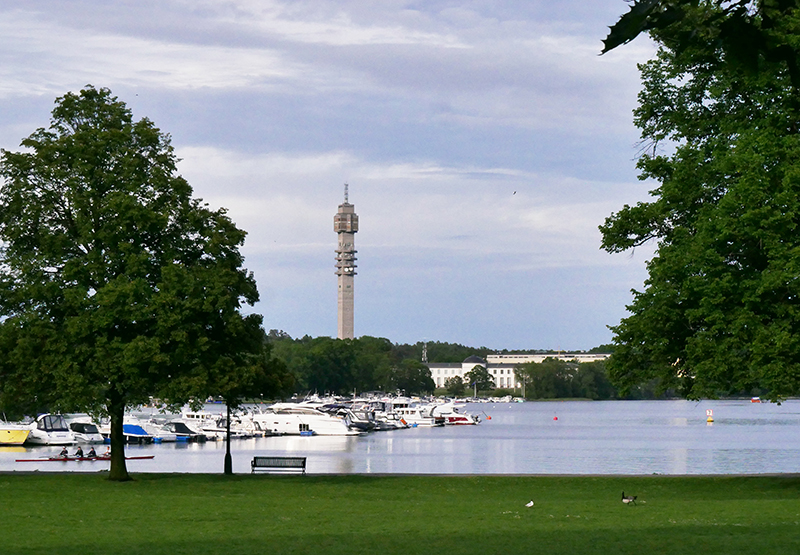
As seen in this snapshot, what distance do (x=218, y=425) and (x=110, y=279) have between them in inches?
2603

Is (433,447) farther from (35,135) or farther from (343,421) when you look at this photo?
(35,135)

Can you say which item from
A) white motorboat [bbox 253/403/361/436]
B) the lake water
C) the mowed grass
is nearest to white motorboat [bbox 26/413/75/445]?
the lake water

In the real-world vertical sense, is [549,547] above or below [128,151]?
below

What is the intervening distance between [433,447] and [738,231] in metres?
55.0

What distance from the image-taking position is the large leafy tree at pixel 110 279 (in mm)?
30734

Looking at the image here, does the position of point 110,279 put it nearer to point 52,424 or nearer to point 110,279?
point 110,279

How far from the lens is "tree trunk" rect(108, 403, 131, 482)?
105ft

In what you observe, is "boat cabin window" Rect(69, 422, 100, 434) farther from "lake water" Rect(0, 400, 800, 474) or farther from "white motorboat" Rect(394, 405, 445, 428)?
"white motorboat" Rect(394, 405, 445, 428)

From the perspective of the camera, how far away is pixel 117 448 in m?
33.2

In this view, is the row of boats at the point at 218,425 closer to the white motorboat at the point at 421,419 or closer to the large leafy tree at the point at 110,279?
the white motorboat at the point at 421,419

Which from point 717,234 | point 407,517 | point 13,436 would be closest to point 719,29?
point 407,517

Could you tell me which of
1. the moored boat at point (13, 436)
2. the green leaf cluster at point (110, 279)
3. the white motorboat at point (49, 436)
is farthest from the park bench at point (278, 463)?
the moored boat at point (13, 436)

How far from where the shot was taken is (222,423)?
96500mm

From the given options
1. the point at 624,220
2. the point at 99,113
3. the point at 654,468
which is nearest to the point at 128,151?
the point at 99,113
